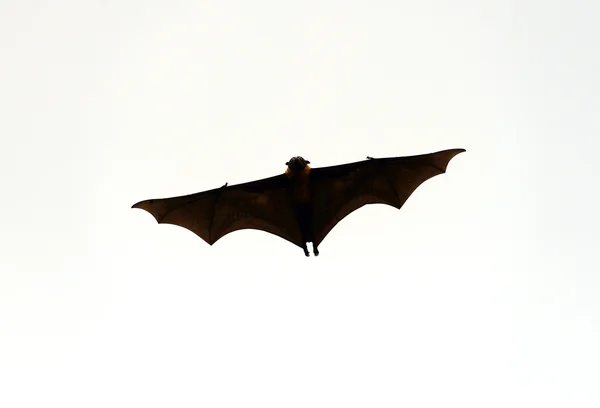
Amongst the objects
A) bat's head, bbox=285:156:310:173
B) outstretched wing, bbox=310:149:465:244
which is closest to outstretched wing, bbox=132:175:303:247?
outstretched wing, bbox=310:149:465:244

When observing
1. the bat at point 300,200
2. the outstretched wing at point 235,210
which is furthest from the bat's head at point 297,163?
the outstretched wing at point 235,210

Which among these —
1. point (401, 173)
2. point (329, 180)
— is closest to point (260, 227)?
point (329, 180)

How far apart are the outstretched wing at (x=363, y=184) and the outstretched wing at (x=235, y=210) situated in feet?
3.46

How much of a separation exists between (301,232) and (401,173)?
4.09m

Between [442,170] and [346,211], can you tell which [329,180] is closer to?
[346,211]

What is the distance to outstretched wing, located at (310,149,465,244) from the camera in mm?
26391

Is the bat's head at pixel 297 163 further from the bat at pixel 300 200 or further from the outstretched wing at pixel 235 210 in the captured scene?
the outstretched wing at pixel 235 210

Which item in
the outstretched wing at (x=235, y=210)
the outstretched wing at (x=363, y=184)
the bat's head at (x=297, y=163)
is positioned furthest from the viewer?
the outstretched wing at (x=235, y=210)

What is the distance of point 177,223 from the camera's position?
27156 millimetres

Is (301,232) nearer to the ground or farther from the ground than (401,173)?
nearer to the ground

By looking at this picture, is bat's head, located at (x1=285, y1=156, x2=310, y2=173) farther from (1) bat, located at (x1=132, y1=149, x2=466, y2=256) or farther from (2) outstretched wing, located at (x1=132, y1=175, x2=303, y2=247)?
(2) outstretched wing, located at (x1=132, y1=175, x2=303, y2=247)

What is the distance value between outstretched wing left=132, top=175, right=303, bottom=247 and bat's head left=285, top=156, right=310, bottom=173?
128cm

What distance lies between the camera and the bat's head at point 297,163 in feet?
82.4

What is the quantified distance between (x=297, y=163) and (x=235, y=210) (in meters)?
3.64
